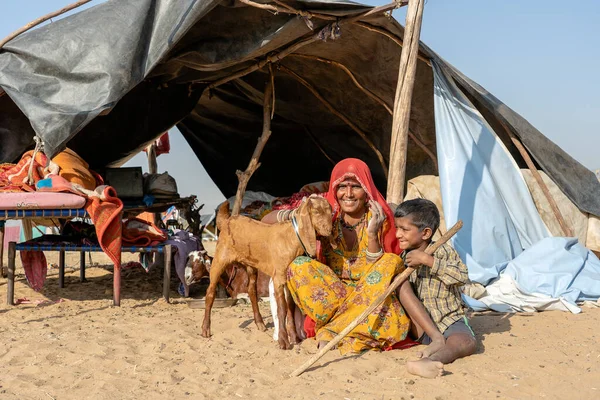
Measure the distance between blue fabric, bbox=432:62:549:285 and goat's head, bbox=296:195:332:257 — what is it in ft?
7.23

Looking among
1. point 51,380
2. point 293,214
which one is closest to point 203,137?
point 293,214

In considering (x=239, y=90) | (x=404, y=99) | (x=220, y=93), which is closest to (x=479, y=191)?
(x=404, y=99)

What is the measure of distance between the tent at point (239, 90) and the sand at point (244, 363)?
1580mm

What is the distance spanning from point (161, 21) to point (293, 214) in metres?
2.11

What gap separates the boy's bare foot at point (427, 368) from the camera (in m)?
3.08

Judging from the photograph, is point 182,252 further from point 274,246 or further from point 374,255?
point 374,255

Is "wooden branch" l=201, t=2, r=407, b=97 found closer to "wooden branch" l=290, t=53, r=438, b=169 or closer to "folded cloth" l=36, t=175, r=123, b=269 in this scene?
"wooden branch" l=290, t=53, r=438, b=169

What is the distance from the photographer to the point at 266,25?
17.7 feet

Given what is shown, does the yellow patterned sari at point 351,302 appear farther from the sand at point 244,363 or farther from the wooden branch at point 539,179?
the wooden branch at point 539,179

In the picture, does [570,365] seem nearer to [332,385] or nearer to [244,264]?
[332,385]

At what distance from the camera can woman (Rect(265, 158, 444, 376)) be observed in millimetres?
3461

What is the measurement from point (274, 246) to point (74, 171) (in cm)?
252

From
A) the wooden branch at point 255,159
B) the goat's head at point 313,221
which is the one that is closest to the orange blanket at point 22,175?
the wooden branch at point 255,159

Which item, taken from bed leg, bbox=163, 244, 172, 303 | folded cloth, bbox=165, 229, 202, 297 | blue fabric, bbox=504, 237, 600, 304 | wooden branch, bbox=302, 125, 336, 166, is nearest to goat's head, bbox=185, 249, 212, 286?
folded cloth, bbox=165, 229, 202, 297
